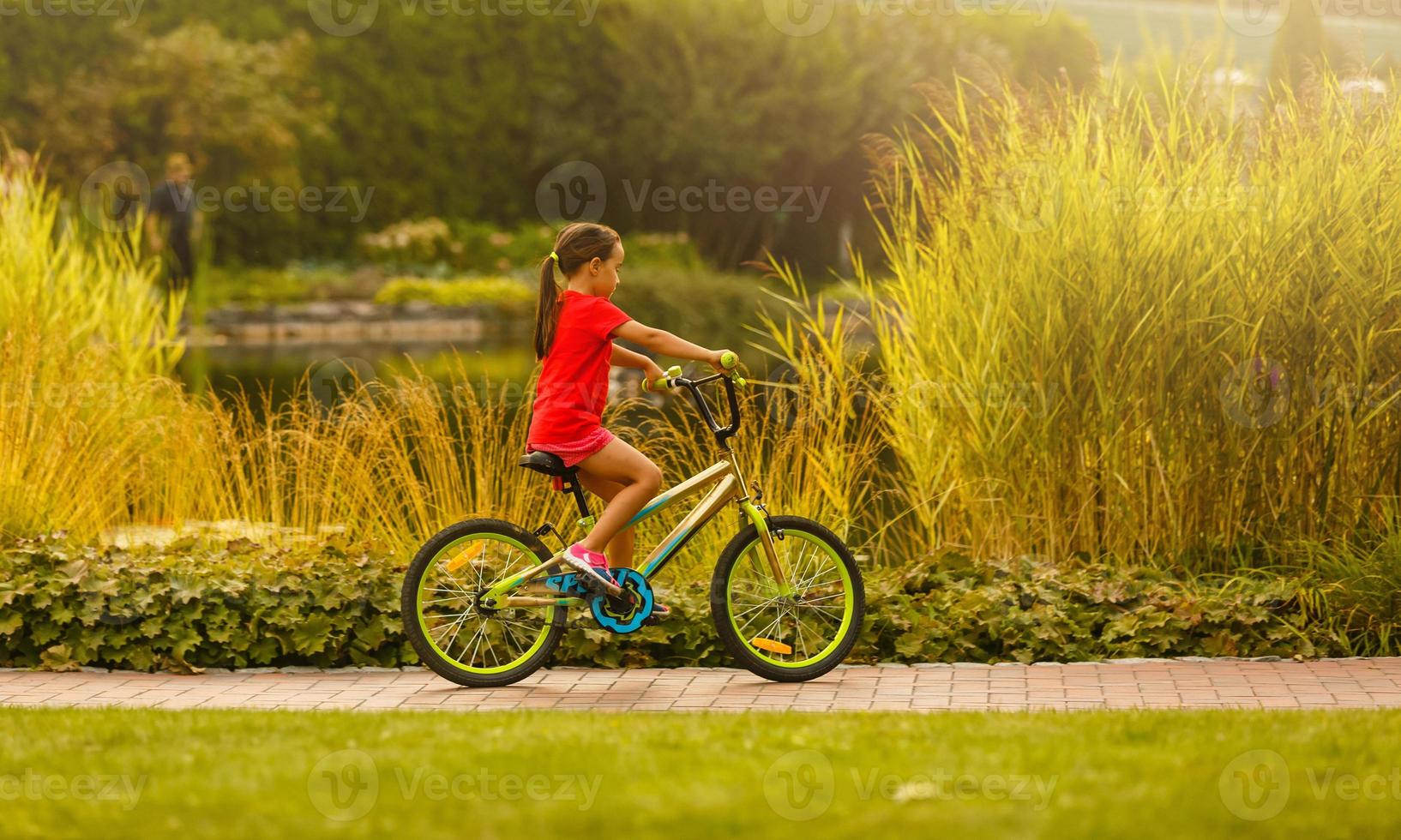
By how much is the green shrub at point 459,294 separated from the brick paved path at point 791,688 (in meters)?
18.3

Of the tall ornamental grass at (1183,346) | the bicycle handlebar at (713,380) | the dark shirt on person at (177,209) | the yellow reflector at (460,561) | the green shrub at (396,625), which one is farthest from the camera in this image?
the dark shirt on person at (177,209)

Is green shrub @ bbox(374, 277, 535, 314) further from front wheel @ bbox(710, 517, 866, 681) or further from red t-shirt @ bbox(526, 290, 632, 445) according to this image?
red t-shirt @ bbox(526, 290, 632, 445)

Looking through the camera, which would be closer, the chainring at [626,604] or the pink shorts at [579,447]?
the pink shorts at [579,447]

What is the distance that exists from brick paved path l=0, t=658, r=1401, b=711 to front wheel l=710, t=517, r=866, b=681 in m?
0.11

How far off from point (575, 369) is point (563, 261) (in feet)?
1.29

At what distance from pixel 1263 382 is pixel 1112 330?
0.67 metres

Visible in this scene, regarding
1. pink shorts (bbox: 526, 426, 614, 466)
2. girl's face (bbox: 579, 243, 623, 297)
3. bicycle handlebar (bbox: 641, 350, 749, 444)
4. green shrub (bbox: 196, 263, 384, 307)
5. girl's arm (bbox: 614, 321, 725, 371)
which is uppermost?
girl's face (bbox: 579, 243, 623, 297)

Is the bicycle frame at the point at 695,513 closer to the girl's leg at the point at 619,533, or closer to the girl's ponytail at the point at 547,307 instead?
the girl's leg at the point at 619,533

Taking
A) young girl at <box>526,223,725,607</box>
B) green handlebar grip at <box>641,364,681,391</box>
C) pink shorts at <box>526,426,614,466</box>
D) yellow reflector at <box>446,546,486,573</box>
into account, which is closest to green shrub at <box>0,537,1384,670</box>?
yellow reflector at <box>446,546,486,573</box>

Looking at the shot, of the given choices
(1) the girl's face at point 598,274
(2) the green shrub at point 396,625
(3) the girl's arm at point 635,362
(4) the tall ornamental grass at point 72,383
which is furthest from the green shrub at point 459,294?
(1) the girl's face at point 598,274

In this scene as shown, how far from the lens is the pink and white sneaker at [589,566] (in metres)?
5.21

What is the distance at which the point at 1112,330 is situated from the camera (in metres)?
6.75

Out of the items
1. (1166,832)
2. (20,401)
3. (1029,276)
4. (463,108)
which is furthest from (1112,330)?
(463,108)

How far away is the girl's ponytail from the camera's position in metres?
5.30
